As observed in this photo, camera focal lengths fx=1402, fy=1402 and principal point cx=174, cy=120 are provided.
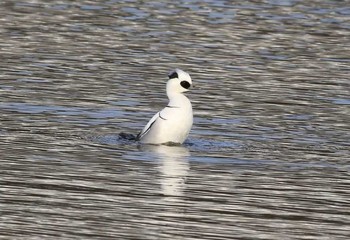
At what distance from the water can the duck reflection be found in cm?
2

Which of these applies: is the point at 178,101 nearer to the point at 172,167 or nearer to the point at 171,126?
the point at 171,126

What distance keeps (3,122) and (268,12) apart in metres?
17.0

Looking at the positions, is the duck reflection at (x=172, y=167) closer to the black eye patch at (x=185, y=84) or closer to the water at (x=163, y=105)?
the water at (x=163, y=105)

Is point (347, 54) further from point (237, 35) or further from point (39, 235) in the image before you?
point (39, 235)

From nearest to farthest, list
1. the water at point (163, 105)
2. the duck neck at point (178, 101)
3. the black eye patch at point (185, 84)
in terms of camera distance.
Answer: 1. the water at point (163, 105)
2. the duck neck at point (178, 101)
3. the black eye patch at point (185, 84)

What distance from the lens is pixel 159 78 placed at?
23.8m

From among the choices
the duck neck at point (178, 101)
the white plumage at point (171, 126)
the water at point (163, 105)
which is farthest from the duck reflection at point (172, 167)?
the duck neck at point (178, 101)

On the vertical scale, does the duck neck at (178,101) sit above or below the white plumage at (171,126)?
above

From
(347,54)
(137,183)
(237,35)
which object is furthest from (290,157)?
(237,35)

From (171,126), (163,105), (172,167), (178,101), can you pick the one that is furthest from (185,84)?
(163,105)

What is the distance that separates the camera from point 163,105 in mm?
21062

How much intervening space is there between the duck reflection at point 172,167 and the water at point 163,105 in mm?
23

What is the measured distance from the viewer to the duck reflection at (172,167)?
13.8m

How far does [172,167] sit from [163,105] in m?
5.74
